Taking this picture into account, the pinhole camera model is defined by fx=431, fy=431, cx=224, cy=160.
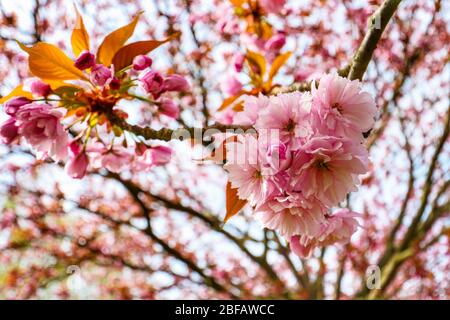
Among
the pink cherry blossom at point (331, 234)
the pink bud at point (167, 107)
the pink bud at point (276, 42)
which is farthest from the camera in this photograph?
the pink bud at point (276, 42)

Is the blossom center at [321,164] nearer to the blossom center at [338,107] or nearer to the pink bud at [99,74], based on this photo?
the blossom center at [338,107]

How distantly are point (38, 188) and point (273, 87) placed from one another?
9.39ft

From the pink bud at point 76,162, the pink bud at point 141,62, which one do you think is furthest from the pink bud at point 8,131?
the pink bud at point 141,62

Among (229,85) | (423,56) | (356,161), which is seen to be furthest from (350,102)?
(423,56)

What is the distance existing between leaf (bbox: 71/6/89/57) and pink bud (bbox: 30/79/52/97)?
154mm

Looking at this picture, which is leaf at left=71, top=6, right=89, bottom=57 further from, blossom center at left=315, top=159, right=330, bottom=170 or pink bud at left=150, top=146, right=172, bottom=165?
blossom center at left=315, top=159, right=330, bottom=170

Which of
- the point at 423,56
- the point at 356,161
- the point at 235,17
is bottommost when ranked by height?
the point at 356,161

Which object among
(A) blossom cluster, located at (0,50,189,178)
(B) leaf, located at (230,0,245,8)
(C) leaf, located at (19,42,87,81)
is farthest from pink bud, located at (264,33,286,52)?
(C) leaf, located at (19,42,87,81)

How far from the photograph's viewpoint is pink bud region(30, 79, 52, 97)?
1.37 metres

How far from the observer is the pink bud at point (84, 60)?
130cm

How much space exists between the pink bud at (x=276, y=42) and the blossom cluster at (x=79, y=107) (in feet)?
2.45

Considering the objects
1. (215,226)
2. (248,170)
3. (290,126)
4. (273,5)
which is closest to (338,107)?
(290,126)
